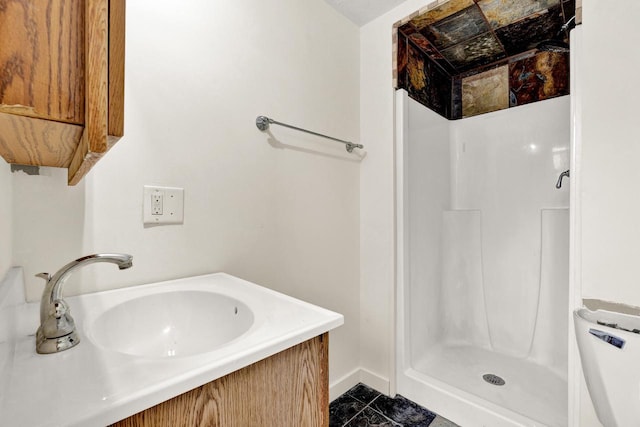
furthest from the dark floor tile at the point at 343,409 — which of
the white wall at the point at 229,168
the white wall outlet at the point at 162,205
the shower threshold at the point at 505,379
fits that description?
the white wall outlet at the point at 162,205

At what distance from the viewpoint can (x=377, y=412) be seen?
142cm

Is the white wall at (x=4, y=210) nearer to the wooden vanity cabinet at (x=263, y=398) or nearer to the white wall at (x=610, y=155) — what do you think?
the wooden vanity cabinet at (x=263, y=398)

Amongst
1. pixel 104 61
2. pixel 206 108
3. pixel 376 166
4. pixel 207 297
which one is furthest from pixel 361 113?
pixel 104 61

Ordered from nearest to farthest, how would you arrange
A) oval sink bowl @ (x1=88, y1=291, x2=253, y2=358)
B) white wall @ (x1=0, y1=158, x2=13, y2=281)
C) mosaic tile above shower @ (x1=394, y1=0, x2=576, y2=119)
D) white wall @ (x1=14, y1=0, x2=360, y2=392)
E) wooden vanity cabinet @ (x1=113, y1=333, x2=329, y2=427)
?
1. wooden vanity cabinet @ (x1=113, y1=333, x2=329, y2=427)
2. white wall @ (x1=0, y1=158, x2=13, y2=281)
3. oval sink bowl @ (x1=88, y1=291, x2=253, y2=358)
4. white wall @ (x1=14, y1=0, x2=360, y2=392)
5. mosaic tile above shower @ (x1=394, y1=0, x2=576, y2=119)

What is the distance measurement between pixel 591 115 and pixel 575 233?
395 millimetres

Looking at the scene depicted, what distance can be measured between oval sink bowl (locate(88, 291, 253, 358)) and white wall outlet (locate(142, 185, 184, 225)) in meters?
0.26

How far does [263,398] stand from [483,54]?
7.43 ft

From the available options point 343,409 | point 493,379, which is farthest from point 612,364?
point 343,409

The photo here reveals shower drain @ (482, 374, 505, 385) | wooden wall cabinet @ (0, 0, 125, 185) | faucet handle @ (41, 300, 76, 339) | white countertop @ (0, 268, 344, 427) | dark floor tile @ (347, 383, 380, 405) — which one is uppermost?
wooden wall cabinet @ (0, 0, 125, 185)

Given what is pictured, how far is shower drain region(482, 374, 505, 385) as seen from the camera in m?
1.52

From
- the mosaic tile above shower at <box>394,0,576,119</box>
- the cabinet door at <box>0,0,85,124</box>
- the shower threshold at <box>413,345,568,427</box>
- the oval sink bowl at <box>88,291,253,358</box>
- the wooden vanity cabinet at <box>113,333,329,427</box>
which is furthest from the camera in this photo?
the mosaic tile above shower at <box>394,0,576,119</box>

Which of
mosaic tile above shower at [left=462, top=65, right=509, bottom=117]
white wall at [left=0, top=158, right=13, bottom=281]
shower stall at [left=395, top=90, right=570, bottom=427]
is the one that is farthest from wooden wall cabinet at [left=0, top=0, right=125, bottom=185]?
mosaic tile above shower at [left=462, top=65, right=509, bottom=117]

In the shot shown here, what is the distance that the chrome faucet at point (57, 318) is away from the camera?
19.8 inches

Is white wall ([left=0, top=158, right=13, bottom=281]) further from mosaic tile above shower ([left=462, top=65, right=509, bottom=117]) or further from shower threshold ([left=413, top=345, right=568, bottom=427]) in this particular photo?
mosaic tile above shower ([left=462, top=65, right=509, bottom=117])
